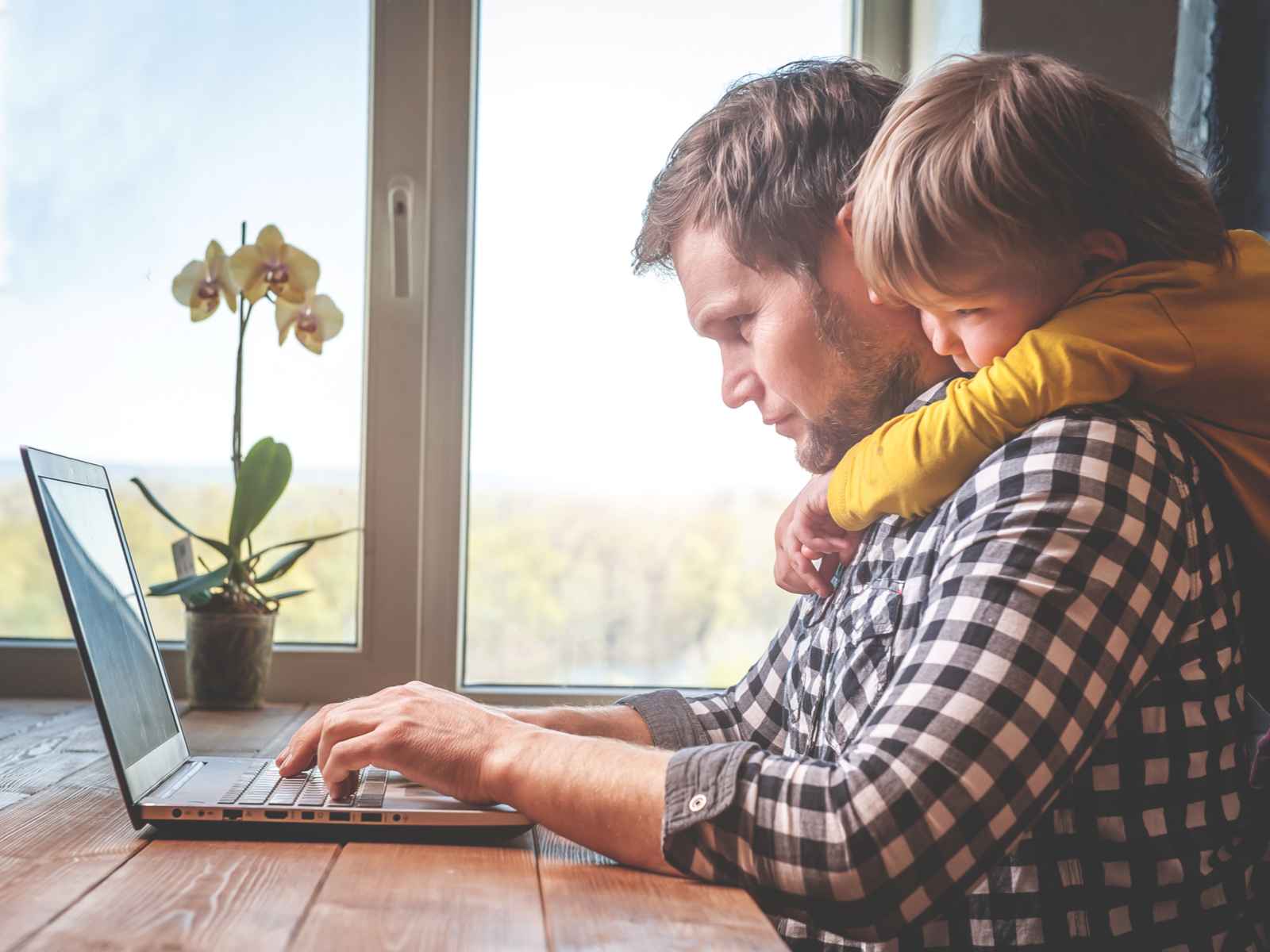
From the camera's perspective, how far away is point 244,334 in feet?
6.25

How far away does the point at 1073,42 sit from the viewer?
1.81m

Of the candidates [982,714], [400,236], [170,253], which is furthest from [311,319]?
[982,714]

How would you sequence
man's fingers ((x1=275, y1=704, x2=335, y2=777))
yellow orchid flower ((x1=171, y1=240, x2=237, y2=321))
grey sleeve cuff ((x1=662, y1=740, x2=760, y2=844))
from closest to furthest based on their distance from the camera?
grey sleeve cuff ((x1=662, y1=740, x2=760, y2=844)) < man's fingers ((x1=275, y1=704, x2=335, y2=777)) < yellow orchid flower ((x1=171, y1=240, x2=237, y2=321))

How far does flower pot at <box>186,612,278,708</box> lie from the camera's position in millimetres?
1716

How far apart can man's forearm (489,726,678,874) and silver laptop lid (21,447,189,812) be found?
300mm

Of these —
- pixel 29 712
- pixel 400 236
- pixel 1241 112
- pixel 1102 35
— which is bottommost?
pixel 29 712

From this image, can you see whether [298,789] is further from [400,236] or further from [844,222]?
[400,236]

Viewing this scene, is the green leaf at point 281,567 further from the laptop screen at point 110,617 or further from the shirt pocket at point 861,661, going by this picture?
the shirt pocket at point 861,661

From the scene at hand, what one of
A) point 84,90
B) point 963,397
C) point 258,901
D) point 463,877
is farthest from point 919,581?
point 84,90

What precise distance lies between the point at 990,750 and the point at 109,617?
0.74 m

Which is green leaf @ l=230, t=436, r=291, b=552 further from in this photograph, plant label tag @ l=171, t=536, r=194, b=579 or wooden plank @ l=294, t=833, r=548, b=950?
wooden plank @ l=294, t=833, r=548, b=950

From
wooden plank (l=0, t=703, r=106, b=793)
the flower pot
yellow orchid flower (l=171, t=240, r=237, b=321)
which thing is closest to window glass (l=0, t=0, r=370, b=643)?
yellow orchid flower (l=171, t=240, r=237, b=321)

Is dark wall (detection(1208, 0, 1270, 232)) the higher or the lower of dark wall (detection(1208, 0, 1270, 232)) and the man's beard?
the higher

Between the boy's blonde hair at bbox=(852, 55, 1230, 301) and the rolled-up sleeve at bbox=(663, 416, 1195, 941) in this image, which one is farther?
the boy's blonde hair at bbox=(852, 55, 1230, 301)
